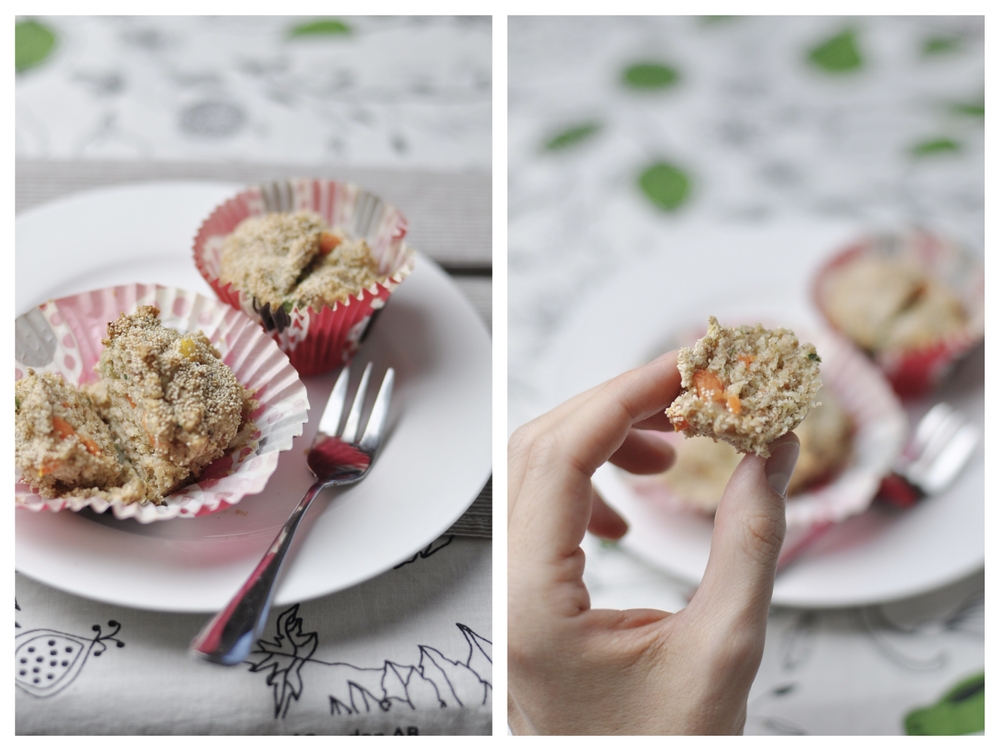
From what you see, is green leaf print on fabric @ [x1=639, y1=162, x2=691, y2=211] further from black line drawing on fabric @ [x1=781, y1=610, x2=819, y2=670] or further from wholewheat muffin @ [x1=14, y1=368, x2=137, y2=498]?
wholewheat muffin @ [x1=14, y1=368, x2=137, y2=498]

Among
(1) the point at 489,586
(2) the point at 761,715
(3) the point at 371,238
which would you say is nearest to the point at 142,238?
(3) the point at 371,238

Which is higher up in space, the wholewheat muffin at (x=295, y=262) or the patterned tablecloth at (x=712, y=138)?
the patterned tablecloth at (x=712, y=138)

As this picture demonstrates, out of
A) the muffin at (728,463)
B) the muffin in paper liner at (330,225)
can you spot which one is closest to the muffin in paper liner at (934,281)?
the muffin at (728,463)

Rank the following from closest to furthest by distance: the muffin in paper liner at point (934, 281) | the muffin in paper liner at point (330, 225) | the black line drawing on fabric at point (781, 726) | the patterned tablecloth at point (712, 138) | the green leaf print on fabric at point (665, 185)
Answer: the muffin in paper liner at point (330, 225)
the black line drawing on fabric at point (781, 726)
the muffin in paper liner at point (934, 281)
the patterned tablecloth at point (712, 138)
the green leaf print on fabric at point (665, 185)

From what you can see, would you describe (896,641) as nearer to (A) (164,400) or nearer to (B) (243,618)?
(B) (243,618)

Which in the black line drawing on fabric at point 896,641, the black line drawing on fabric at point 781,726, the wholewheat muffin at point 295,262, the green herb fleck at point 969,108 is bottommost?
the black line drawing on fabric at point 781,726

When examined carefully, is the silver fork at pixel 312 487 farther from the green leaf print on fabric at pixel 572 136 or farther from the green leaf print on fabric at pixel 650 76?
the green leaf print on fabric at pixel 650 76

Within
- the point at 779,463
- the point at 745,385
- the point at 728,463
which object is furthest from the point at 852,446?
the point at 745,385
